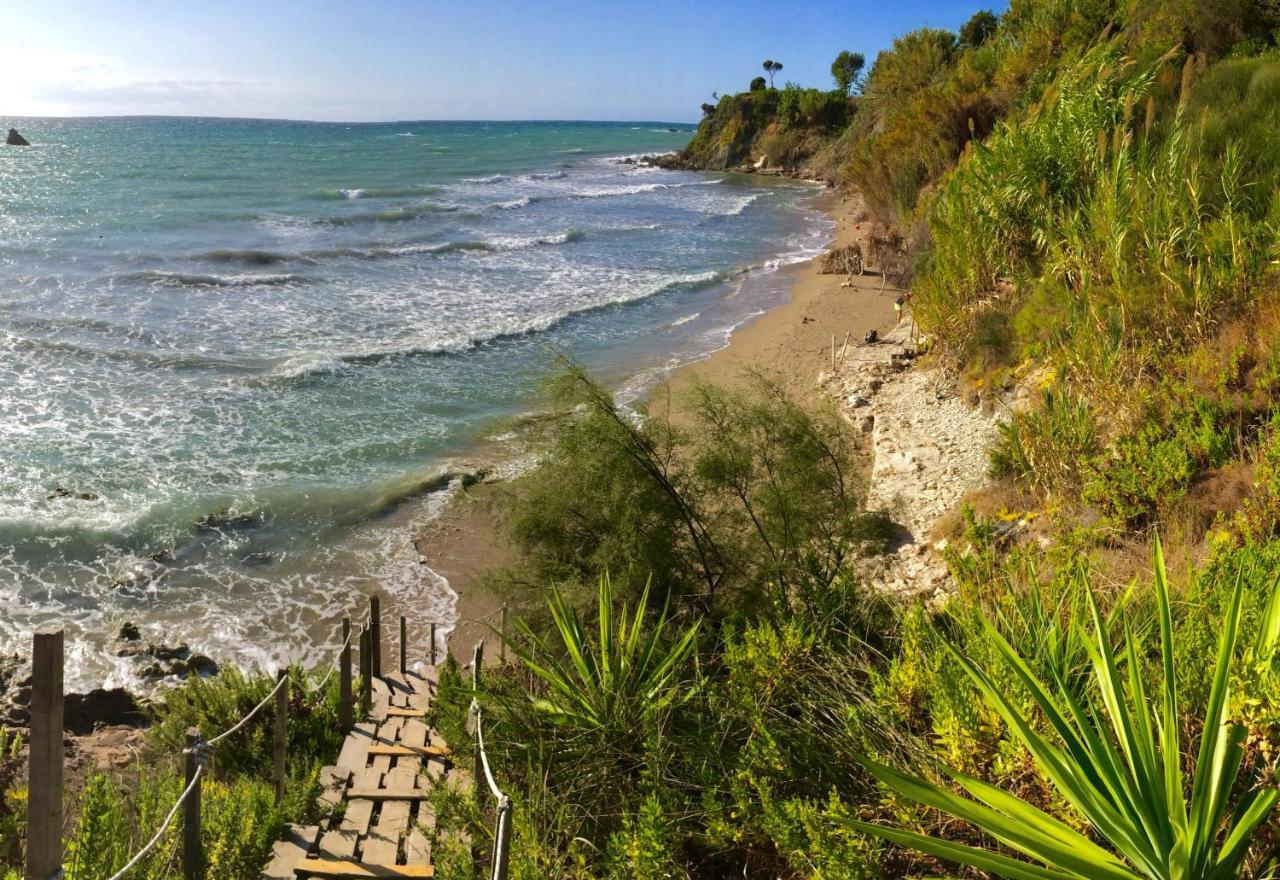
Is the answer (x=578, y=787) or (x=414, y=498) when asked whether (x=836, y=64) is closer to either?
(x=414, y=498)

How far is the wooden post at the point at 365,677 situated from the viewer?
8156 millimetres

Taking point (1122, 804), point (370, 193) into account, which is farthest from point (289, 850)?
point (370, 193)

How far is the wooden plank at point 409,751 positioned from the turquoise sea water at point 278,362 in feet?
12.9

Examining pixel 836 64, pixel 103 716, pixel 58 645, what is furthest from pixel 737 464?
pixel 836 64

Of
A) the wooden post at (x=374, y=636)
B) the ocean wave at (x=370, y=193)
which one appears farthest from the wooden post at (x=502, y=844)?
the ocean wave at (x=370, y=193)

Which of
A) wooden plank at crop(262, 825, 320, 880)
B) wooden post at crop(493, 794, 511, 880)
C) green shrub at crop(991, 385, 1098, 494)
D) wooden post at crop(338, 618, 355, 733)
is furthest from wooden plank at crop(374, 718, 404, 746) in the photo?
green shrub at crop(991, 385, 1098, 494)

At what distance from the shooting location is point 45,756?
327 centimetres

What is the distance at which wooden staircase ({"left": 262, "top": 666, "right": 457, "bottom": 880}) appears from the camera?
17.1 ft

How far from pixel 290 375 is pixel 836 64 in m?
65.6

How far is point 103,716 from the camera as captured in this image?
29.9 ft

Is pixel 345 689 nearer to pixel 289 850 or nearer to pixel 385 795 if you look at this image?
pixel 385 795

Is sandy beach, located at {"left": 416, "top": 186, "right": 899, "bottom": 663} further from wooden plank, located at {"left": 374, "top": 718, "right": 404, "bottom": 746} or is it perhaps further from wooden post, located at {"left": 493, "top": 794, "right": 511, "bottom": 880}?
wooden post, located at {"left": 493, "top": 794, "right": 511, "bottom": 880}

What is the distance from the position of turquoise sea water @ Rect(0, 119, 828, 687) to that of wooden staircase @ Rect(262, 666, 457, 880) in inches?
141

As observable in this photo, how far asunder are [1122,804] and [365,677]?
22.2 ft
